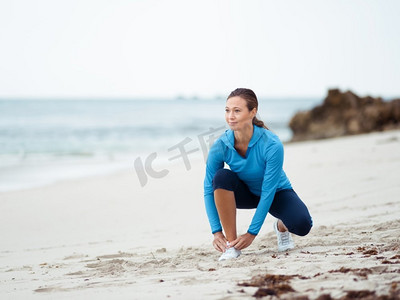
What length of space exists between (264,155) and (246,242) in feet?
2.15

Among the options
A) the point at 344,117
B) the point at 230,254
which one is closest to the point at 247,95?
the point at 230,254

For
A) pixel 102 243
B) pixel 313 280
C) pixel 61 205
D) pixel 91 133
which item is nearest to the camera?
pixel 313 280

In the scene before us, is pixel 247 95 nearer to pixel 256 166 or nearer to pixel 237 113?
pixel 237 113

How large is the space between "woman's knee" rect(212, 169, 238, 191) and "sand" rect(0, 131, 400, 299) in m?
0.53

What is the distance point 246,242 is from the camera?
3.39 metres

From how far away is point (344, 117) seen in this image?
17891mm

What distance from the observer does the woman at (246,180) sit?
11.1ft

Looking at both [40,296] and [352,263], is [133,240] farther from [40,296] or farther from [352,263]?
[352,263]

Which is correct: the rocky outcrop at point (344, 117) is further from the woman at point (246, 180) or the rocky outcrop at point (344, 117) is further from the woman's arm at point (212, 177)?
the woman's arm at point (212, 177)

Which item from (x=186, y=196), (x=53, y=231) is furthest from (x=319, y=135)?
(x=53, y=231)

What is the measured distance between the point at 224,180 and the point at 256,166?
264mm

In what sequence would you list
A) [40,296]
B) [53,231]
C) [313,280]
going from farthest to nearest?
[53,231], [40,296], [313,280]

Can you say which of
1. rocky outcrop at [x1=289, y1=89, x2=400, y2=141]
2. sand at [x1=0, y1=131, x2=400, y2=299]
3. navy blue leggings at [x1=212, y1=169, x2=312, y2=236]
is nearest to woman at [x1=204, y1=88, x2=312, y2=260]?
navy blue leggings at [x1=212, y1=169, x2=312, y2=236]

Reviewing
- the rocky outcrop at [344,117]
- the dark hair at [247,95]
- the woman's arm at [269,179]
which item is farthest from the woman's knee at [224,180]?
the rocky outcrop at [344,117]
